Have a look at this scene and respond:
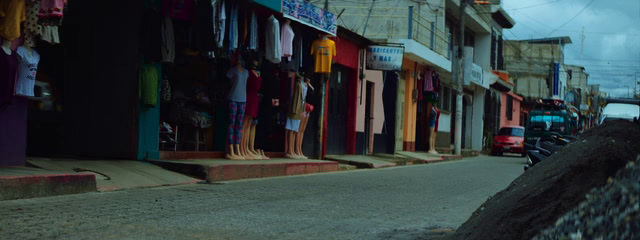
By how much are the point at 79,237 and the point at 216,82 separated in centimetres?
911

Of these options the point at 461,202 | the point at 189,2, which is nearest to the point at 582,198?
the point at 461,202

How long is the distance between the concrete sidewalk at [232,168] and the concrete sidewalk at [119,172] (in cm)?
20

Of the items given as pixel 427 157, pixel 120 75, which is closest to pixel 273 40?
pixel 120 75

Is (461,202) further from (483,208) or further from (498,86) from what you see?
(498,86)

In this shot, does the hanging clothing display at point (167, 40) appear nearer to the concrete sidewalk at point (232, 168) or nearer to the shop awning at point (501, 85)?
the concrete sidewalk at point (232, 168)

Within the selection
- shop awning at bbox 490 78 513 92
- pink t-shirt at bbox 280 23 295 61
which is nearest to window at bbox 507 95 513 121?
shop awning at bbox 490 78 513 92

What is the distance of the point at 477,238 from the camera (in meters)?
3.81

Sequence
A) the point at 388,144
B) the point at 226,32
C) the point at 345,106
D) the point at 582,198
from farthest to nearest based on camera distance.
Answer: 1. the point at 388,144
2. the point at 345,106
3. the point at 226,32
4. the point at 582,198

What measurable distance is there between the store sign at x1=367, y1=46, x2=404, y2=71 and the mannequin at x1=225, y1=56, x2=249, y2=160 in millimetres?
8046

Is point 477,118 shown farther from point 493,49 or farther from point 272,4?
point 272,4

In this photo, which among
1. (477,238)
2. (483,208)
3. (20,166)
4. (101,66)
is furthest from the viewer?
(101,66)

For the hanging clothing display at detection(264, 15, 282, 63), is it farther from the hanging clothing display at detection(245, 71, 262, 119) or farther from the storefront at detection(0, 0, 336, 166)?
the storefront at detection(0, 0, 336, 166)

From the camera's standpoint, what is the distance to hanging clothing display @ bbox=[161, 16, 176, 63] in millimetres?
11922

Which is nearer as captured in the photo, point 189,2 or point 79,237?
point 79,237
